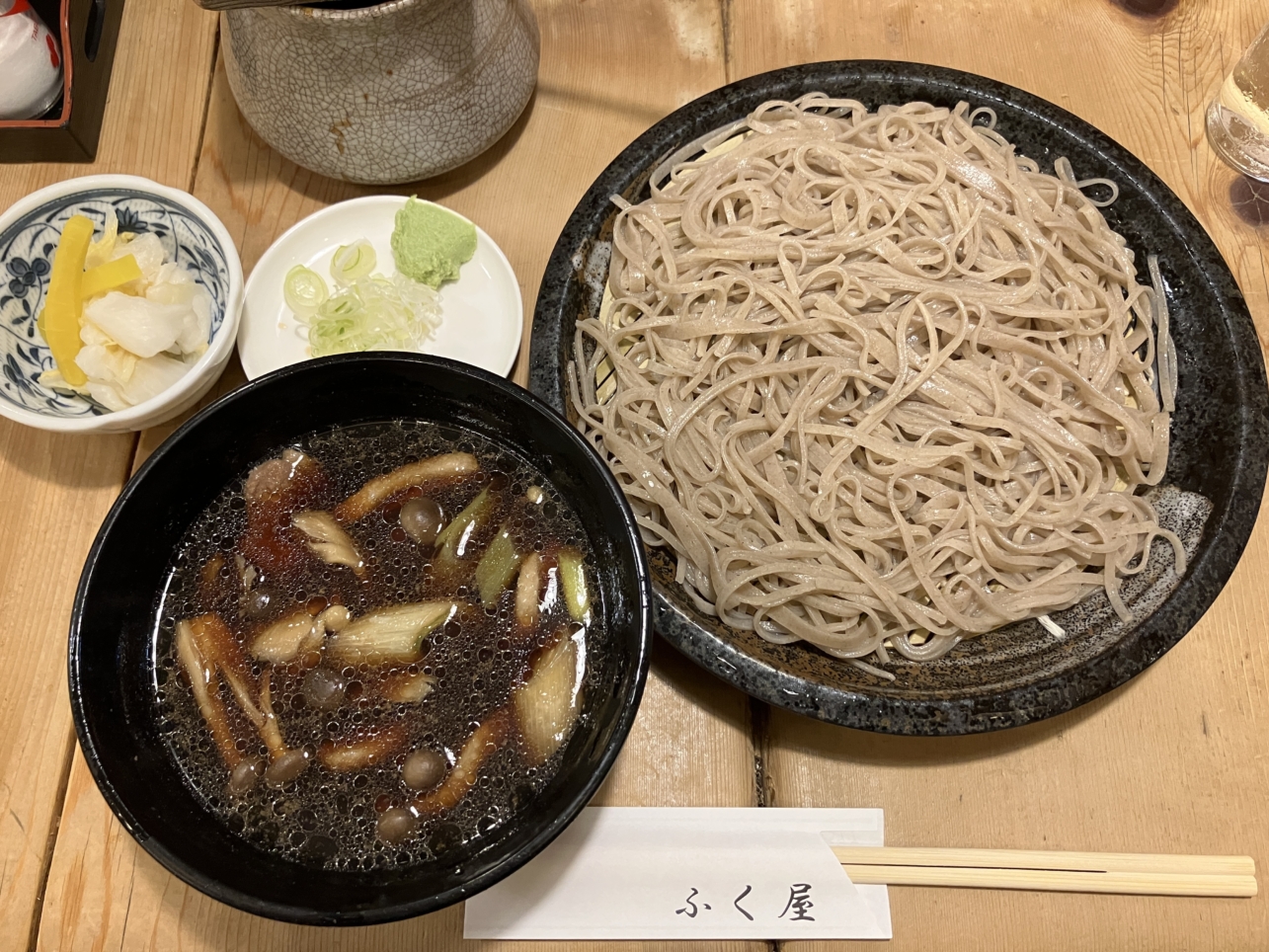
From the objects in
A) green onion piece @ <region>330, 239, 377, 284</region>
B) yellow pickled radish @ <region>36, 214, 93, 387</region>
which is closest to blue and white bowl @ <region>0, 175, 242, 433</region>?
yellow pickled radish @ <region>36, 214, 93, 387</region>

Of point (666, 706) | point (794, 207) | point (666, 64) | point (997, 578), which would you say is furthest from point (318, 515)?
point (666, 64)

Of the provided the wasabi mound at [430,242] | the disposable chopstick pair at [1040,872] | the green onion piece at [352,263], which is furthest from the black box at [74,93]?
the disposable chopstick pair at [1040,872]

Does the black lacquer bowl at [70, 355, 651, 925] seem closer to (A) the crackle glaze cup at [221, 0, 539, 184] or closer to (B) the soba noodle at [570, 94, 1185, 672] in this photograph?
(B) the soba noodle at [570, 94, 1185, 672]

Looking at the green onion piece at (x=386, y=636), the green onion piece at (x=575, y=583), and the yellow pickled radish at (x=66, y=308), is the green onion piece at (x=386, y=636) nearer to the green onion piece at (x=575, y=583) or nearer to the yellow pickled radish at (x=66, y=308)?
the green onion piece at (x=575, y=583)

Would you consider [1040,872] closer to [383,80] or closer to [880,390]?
[880,390]

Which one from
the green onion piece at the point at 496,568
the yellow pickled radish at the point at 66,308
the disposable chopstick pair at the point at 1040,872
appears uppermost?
the green onion piece at the point at 496,568

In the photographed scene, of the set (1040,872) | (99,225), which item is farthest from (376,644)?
(1040,872)

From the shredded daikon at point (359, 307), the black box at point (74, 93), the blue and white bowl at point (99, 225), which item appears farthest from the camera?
the black box at point (74, 93)
